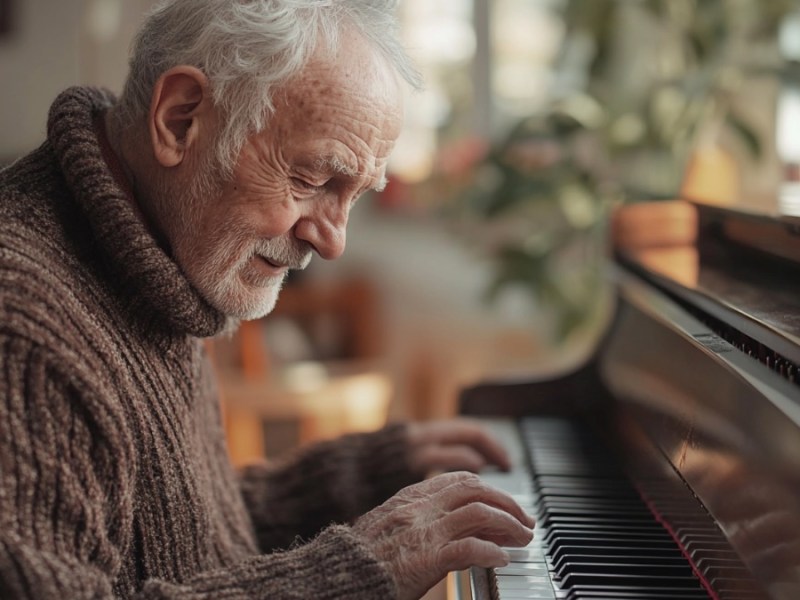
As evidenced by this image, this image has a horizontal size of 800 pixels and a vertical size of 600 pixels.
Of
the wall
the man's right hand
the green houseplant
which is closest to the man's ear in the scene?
the man's right hand

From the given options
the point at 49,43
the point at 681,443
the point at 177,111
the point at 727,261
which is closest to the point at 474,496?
the point at 681,443

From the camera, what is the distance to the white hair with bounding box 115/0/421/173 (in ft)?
3.85

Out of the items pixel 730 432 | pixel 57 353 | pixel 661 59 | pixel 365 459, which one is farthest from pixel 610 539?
pixel 661 59

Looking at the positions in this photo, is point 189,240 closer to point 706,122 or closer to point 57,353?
point 57,353

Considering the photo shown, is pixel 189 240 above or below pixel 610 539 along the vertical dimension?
above

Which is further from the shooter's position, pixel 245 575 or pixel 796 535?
pixel 245 575

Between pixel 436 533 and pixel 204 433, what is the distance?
462mm

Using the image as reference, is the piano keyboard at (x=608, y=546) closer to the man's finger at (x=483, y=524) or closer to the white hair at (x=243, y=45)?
the man's finger at (x=483, y=524)

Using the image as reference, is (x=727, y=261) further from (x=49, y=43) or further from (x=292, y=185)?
(x=49, y=43)

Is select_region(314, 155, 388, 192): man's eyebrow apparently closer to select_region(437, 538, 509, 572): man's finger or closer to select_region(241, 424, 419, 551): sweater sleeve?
select_region(437, 538, 509, 572): man's finger

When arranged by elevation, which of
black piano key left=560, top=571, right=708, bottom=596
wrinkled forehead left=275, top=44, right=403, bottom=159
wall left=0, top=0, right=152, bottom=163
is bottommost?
black piano key left=560, top=571, right=708, bottom=596

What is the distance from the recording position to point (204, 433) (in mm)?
1470

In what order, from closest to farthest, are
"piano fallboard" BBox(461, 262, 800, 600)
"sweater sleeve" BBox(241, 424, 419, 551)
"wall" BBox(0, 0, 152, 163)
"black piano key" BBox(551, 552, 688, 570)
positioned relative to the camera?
"piano fallboard" BBox(461, 262, 800, 600) < "black piano key" BBox(551, 552, 688, 570) < "sweater sleeve" BBox(241, 424, 419, 551) < "wall" BBox(0, 0, 152, 163)

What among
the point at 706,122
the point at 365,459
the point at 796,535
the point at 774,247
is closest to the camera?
the point at 796,535
